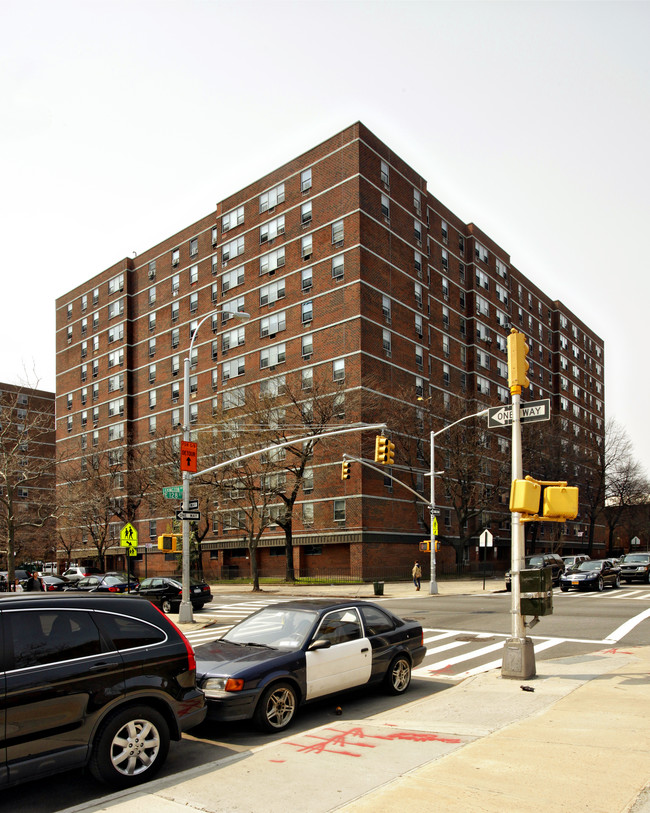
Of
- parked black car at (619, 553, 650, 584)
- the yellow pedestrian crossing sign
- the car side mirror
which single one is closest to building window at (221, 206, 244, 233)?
parked black car at (619, 553, 650, 584)

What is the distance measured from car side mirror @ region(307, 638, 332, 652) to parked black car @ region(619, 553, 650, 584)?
36.1 m

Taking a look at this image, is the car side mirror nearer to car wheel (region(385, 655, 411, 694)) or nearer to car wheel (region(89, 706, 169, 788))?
car wheel (region(385, 655, 411, 694))

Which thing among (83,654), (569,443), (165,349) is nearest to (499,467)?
(569,443)

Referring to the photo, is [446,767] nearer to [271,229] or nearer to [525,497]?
[525,497]

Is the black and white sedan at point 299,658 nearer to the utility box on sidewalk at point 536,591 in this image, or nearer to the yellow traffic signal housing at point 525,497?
the utility box on sidewalk at point 536,591

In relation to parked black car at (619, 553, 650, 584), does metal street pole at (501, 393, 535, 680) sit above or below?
above

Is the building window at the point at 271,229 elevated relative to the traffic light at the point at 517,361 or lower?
elevated

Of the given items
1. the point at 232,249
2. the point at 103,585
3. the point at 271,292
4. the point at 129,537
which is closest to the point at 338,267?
the point at 271,292

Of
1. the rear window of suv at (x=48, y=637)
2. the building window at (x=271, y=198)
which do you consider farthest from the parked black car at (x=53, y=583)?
the rear window of suv at (x=48, y=637)

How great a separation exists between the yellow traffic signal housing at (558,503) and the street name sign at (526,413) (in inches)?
48.7

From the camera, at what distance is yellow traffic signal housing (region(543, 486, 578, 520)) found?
33.5 feet

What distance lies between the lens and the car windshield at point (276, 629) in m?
9.30

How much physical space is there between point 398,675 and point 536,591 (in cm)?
241

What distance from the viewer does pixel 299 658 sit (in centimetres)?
890
